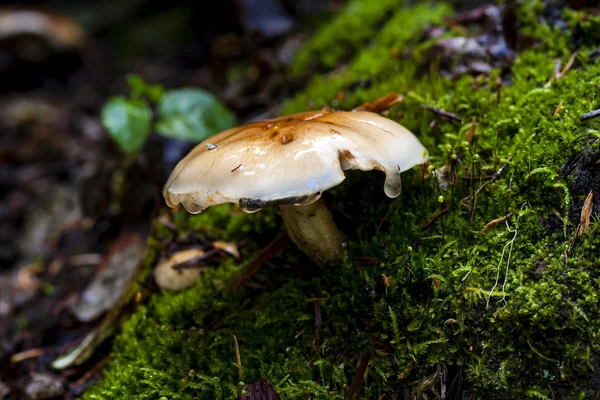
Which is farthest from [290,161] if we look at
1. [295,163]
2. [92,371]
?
[92,371]

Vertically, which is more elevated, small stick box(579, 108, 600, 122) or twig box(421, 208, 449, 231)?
small stick box(579, 108, 600, 122)

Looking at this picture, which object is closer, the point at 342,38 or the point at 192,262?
the point at 192,262

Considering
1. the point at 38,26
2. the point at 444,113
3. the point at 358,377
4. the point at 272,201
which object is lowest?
the point at 358,377

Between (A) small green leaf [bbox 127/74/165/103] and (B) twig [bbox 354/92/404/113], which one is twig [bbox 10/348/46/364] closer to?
(A) small green leaf [bbox 127/74/165/103]

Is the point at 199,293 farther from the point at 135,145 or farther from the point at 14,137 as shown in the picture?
the point at 14,137

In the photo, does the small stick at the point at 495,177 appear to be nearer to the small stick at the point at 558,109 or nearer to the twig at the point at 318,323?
the small stick at the point at 558,109

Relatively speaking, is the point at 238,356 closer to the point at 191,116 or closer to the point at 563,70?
the point at 191,116

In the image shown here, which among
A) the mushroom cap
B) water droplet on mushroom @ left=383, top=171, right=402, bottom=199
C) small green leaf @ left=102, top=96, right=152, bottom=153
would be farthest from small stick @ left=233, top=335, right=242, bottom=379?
small green leaf @ left=102, top=96, right=152, bottom=153
